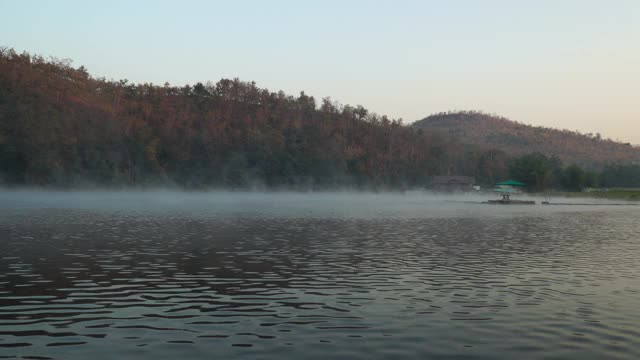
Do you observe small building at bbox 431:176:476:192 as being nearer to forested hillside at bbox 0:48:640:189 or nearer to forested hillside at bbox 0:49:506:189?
forested hillside at bbox 0:48:640:189

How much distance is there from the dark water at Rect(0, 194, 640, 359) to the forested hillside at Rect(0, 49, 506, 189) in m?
95.8

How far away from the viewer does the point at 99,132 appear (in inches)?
5797

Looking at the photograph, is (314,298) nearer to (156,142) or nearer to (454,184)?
(156,142)

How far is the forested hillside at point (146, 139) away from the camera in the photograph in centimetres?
12838

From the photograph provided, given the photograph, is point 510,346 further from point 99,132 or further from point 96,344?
point 99,132

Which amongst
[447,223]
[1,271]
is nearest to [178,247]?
[1,271]

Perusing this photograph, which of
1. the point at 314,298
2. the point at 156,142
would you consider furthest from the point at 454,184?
the point at 314,298

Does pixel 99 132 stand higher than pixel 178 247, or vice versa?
pixel 99 132

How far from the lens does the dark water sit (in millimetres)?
14930

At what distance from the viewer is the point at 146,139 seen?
6265 inches

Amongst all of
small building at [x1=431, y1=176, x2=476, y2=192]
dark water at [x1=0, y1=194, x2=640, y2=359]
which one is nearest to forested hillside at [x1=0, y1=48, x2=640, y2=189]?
small building at [x1=431, y1=176, x2=476, y2=192]

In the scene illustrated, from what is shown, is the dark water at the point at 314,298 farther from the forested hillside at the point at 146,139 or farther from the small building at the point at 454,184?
the small building at the point at 454,184

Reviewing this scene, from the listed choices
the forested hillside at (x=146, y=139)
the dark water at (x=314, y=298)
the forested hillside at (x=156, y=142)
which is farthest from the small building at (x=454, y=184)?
the dark water at (x=314, y=298)

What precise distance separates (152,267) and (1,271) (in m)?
6.04
